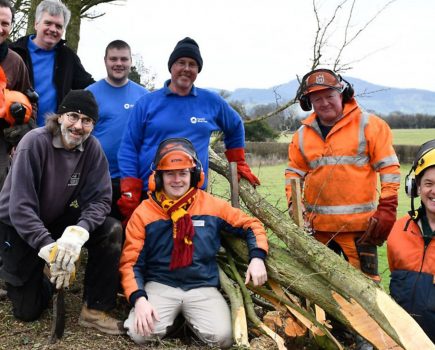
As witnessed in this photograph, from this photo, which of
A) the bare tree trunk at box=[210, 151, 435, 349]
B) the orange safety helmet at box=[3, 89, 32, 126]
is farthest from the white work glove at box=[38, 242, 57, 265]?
the bare tree trunk at box=[210, 151, 435, 349]

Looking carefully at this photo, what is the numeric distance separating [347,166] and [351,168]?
0.11 feet

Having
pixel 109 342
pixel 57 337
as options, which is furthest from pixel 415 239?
pixel 57 337

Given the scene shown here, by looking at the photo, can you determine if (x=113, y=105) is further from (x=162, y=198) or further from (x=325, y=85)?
(x=325, y=85)

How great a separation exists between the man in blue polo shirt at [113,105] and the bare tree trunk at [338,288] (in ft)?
4.40

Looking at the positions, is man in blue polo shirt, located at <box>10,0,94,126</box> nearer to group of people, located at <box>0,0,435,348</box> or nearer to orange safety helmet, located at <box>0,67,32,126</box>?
group of people, located at <box>0,0,435,348</box>

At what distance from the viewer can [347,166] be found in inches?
154

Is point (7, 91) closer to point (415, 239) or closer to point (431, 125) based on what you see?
point (415, 239)

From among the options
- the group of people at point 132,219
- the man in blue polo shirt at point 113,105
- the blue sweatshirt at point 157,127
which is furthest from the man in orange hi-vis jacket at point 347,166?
the man in blue polo shirt at point 113,105

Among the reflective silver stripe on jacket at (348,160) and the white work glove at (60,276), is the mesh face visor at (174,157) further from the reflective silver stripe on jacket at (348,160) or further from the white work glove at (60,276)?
the reflective silver stripe on jacket at (348,160)

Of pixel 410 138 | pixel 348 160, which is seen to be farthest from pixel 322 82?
pixel 410 138

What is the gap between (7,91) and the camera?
155 inches

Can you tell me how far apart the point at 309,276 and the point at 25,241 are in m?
2.03

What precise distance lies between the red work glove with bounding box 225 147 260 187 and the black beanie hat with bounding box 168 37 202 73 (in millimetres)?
860

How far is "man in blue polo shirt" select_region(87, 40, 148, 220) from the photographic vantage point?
4355 mm
